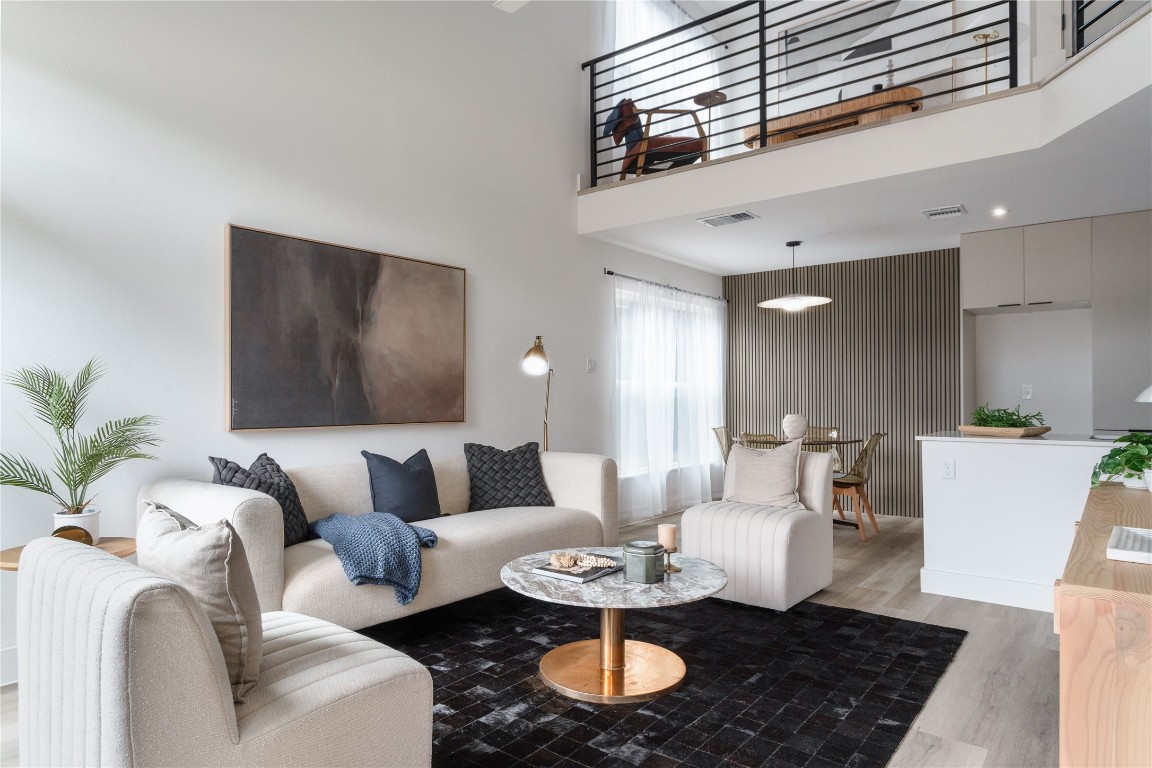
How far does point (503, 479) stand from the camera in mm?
4297

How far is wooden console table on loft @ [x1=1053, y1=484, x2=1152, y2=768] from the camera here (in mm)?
1219

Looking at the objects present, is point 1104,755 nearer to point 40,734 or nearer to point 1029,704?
point 1029,704

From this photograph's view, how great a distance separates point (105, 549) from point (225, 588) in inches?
49.4

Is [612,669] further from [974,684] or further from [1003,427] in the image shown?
[1003,427]

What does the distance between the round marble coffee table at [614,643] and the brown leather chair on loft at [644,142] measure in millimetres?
3463

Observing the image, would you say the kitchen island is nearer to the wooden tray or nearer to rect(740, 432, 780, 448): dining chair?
the wooden tray

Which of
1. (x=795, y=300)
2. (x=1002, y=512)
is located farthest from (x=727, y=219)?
(x=1002, y=512)

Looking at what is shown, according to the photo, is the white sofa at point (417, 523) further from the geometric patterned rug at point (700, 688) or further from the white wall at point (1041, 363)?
the white wall at point (1041, 363)

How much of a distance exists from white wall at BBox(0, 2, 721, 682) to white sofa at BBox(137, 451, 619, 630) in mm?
325

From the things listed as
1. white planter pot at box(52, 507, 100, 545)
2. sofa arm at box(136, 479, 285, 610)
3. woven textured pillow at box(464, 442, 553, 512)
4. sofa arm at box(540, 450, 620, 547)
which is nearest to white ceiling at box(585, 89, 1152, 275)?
sofa arm at box(540, 450, 620, 547)

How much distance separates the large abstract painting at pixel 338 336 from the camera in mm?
3549

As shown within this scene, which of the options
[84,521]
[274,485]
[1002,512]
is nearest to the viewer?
[84,521]

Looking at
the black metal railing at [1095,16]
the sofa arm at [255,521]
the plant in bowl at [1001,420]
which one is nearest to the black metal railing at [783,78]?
the black metal railing at [1095,16]

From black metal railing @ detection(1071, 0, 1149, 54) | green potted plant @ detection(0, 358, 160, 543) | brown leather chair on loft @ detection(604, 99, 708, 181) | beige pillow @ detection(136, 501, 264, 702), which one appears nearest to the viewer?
beige pillow @ detection(136, 501, 264, 702)
